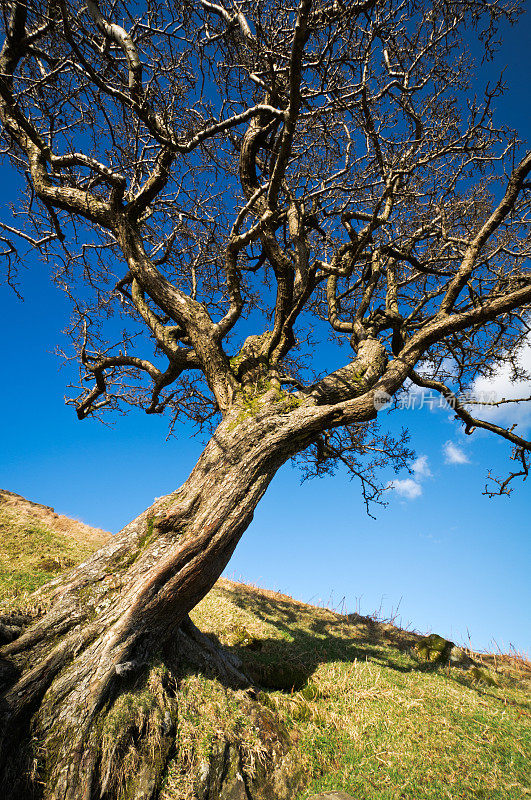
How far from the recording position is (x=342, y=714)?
475 cm

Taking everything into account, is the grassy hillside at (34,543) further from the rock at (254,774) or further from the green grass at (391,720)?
the rock at (254,774)

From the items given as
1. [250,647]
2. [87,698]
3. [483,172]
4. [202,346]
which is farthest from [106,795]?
[483,172]

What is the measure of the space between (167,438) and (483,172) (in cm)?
829

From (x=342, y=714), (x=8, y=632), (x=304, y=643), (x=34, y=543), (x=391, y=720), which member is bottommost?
(x=8, y=632)

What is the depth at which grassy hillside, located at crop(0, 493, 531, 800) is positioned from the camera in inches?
148

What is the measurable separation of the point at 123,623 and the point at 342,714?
303 centimetres

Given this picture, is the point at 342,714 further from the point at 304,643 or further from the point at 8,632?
the point at 8,632

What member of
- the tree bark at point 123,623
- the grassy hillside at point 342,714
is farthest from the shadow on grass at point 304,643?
the tree bark at point 123,623

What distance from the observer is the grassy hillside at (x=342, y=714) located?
377 centimetres

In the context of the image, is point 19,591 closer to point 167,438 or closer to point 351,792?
point 167,438

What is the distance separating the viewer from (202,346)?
565 cm

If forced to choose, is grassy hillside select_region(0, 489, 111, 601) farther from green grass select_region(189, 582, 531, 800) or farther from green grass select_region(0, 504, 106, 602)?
green grass select_region(189, 582, 531, 800)

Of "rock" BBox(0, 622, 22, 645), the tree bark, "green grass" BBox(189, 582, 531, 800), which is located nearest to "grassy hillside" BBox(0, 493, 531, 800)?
"green grass" BBox(189, 582, 531, 800)

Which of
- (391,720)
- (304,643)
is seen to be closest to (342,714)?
(391,720)
